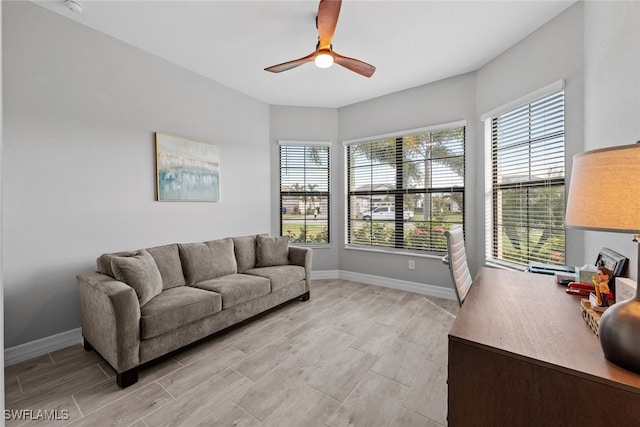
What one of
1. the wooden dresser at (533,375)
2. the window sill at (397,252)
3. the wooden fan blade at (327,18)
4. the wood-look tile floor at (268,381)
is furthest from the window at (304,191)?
the wooden dresser at (533,375)

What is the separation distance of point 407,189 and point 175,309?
321 cm

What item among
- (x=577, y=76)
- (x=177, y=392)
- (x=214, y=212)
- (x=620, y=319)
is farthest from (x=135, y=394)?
(x=577, y=76)

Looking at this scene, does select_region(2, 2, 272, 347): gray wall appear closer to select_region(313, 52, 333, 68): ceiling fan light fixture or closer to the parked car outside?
select_region(313, 52, 333, 68): ceiling fan light fixture

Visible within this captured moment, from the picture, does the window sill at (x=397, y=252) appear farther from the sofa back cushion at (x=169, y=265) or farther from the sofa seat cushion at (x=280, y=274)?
the sofa back cushion at (x=169, y=265)

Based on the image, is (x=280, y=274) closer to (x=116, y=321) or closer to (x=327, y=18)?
(x=116, y=321)

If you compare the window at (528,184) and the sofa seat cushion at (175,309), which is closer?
the sofa seat cushion at (175,309)

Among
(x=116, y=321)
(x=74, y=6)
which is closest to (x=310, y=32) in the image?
(x=74, y=6)

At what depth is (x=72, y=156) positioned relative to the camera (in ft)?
8.11

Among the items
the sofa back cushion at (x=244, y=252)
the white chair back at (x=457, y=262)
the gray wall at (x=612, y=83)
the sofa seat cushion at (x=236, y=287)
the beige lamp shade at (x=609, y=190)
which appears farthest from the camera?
the sofa back cushion at (x=244, y=252)

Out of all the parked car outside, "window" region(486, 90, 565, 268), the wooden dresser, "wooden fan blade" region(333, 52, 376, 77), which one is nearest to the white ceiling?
"wooden fan blade" region(333, 52, 376, 77)

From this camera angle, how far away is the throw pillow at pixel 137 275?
2158mm

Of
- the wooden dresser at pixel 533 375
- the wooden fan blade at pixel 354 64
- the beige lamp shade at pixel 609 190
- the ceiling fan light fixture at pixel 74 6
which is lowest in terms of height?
the wooden dresser at pixel 533 375

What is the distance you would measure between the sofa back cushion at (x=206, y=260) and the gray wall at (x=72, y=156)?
392 millimetres

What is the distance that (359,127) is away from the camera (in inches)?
174
